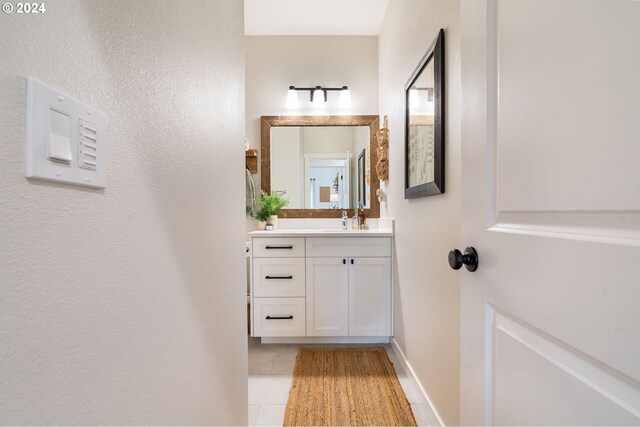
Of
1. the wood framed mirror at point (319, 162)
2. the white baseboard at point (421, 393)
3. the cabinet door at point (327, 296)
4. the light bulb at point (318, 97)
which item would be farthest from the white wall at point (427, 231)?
the light bulb at point (318, 97)

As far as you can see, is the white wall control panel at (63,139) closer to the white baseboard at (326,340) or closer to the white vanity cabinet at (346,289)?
the white vanity cabinet at (346,289)

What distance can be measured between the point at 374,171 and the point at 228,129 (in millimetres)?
2004

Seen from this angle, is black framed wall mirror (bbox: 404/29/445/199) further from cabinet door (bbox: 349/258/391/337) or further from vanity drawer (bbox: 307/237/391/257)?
cabinet door (bbox: 349/258/391/337)

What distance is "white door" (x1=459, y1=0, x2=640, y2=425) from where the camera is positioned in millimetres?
389

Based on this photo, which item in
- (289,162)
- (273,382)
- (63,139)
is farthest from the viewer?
(289,162)

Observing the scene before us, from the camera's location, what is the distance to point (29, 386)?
37cm

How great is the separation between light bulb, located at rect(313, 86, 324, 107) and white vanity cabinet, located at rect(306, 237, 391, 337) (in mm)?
1407

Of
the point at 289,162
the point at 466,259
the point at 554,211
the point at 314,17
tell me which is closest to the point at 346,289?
the point at 289,162

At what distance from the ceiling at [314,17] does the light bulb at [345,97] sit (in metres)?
0.53

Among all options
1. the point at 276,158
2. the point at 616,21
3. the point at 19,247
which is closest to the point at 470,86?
the point at 616,21

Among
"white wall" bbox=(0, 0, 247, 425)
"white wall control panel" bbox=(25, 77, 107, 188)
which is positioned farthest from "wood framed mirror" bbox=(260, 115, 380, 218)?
"white wall control panel" bbox=(25, 77, 107, 188)

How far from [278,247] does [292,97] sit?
1.49 meters

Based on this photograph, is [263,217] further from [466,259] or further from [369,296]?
[466,259]

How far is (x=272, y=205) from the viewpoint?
113 inches
